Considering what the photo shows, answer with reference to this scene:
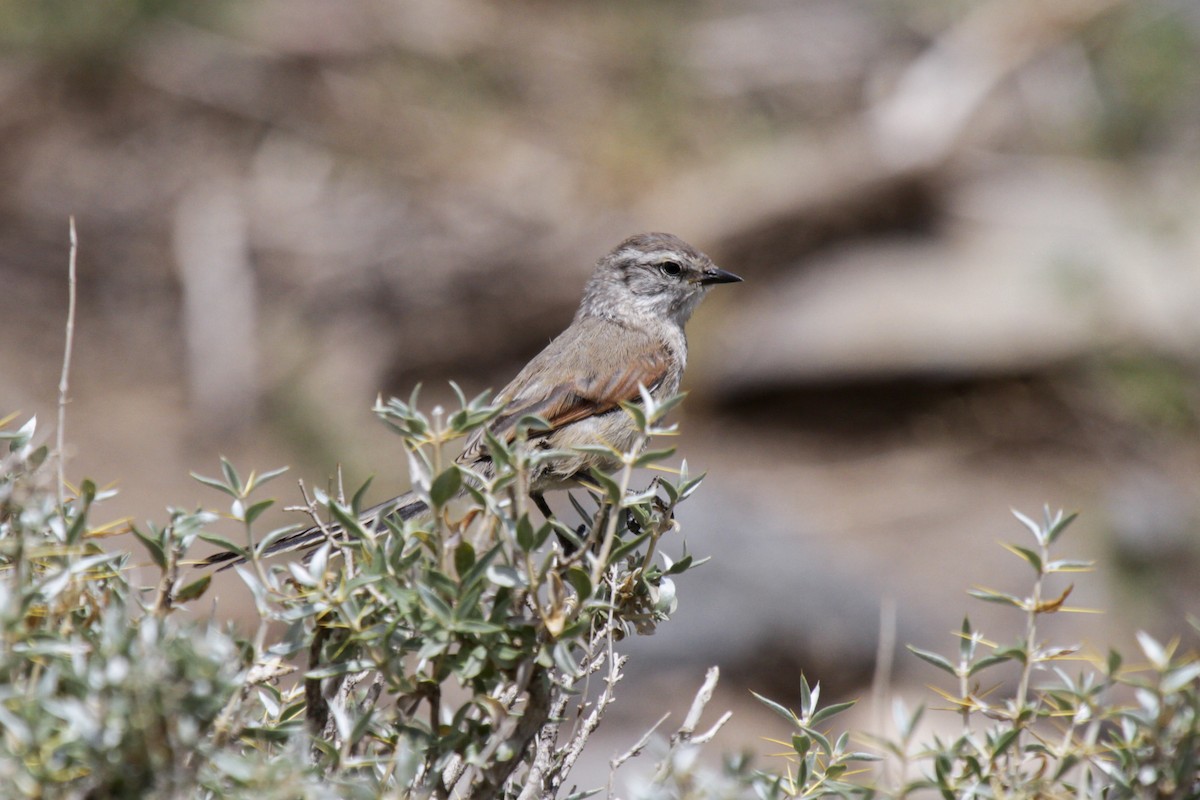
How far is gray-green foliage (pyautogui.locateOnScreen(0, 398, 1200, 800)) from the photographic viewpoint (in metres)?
1.78

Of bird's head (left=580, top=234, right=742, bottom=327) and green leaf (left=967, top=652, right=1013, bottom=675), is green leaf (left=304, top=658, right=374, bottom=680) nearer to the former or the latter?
green leaf (left=967, top=652, right=1013, bottom=675)

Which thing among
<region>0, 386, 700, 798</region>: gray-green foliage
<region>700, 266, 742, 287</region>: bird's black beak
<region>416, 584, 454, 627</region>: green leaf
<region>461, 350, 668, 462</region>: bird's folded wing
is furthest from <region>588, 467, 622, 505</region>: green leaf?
<region>700, 266, 742, 287</region>: bird's black beak

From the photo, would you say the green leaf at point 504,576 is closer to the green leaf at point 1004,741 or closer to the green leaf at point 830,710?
the green leaf at point 830,710

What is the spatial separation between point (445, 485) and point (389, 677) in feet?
1.16

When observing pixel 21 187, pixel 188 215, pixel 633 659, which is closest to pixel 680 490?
pixel 633 659

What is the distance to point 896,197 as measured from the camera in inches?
410

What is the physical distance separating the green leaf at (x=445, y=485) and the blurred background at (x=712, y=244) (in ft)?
18.6

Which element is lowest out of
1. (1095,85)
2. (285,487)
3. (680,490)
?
(285,487)

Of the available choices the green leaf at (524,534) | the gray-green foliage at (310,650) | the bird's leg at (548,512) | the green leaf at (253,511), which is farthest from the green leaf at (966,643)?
the bird's leg at (548,512)

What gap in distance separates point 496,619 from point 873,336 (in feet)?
26.3

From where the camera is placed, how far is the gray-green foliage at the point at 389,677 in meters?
1.78

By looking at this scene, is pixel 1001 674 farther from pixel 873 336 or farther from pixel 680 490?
pixel 680 490

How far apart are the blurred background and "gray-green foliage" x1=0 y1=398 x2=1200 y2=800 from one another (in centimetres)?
546

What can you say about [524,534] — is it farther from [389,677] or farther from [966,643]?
[966,643]
